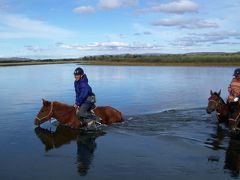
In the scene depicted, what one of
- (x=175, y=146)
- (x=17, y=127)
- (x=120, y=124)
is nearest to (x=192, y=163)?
(x=175, y=146)

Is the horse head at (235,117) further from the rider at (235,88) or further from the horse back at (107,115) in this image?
the horse back at (107,115)

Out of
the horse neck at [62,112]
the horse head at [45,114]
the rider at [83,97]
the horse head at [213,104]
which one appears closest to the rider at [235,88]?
the horse head at [213,104]

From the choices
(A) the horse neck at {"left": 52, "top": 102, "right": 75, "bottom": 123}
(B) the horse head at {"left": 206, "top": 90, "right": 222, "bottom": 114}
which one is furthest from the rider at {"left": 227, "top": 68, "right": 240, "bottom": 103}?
(A) the horse neck at {"left": 52, "top": 102, "right": 75, "bottom": 123}

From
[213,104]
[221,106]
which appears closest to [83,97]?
[213,104]

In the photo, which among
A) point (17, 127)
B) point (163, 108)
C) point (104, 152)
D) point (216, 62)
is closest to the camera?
point (104, 152)

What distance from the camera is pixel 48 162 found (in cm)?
962

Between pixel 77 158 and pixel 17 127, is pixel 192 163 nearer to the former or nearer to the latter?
pixel 77 158

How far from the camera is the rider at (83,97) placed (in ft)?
43.7

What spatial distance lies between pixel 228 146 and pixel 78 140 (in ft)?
13.7

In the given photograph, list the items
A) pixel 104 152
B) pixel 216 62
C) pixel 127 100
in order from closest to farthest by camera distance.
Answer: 1. pixel 104 152
2. pixel 127 100
3. pixel 216 62

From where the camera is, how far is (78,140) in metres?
12.1

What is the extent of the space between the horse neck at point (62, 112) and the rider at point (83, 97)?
38cm

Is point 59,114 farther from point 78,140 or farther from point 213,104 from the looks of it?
point 213,104

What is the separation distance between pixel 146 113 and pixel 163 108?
1921mm
